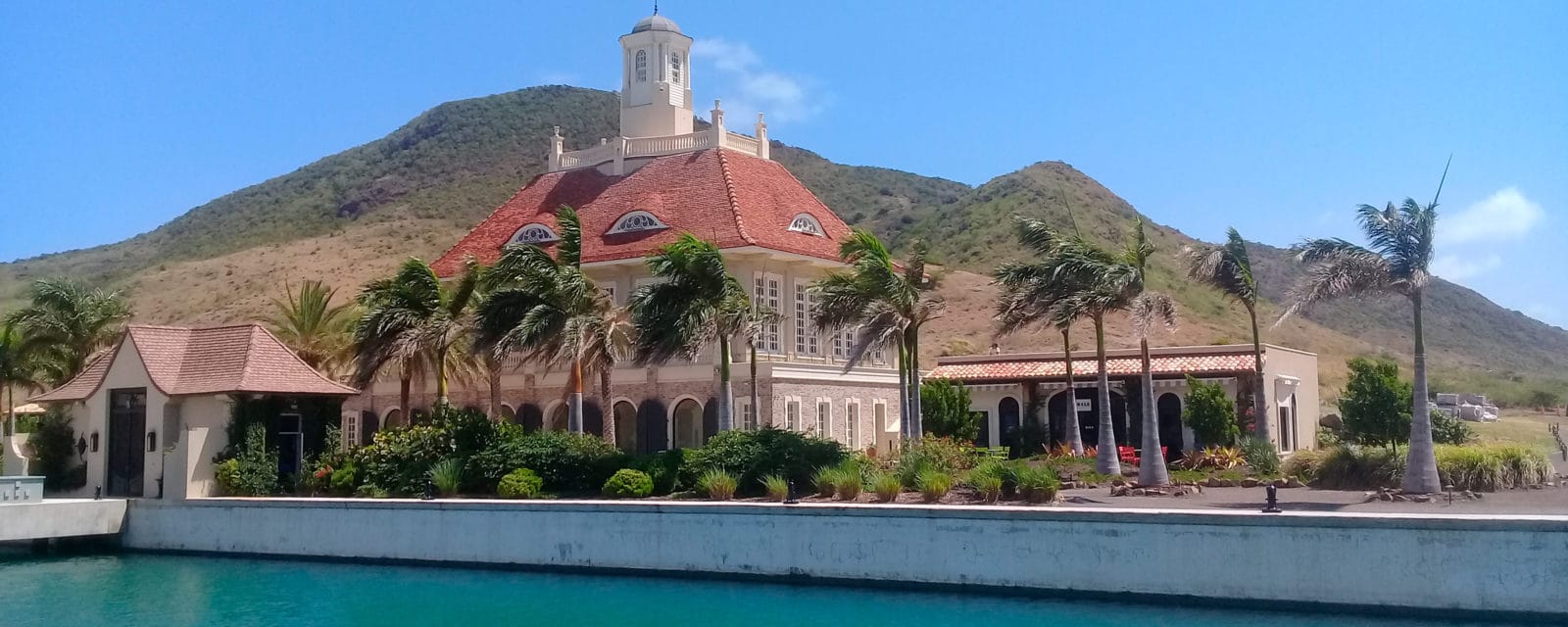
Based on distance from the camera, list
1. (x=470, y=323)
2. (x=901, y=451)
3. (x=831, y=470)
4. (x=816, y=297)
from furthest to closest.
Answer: (x=816, y=297) < (x=470, y=323) < (x=901, y=451) < (x=831, y=470)

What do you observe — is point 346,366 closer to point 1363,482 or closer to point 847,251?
point 847,251

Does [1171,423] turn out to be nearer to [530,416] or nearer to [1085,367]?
[1085,367]

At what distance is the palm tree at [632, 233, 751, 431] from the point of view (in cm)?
2955

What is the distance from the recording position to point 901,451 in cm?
2953

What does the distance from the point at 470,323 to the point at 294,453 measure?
245 inches

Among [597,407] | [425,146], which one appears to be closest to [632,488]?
[597,407]

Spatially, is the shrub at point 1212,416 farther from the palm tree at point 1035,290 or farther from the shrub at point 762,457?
the shrub at point 762,457

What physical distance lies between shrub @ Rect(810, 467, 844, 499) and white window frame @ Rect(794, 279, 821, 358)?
12096 millimetres

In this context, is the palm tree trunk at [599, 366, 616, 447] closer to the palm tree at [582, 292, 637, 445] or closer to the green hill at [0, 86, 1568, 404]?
the palm tree at [582, 292, 637, 445]

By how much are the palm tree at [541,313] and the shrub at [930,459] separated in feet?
25.9

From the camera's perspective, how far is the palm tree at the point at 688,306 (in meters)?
29.5

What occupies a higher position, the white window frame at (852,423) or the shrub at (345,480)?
the white window frame at (852,423)

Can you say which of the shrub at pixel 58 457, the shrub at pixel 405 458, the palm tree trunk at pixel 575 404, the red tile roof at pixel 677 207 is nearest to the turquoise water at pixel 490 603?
the shrub at pixel 405 458

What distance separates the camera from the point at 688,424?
39.7 metres
